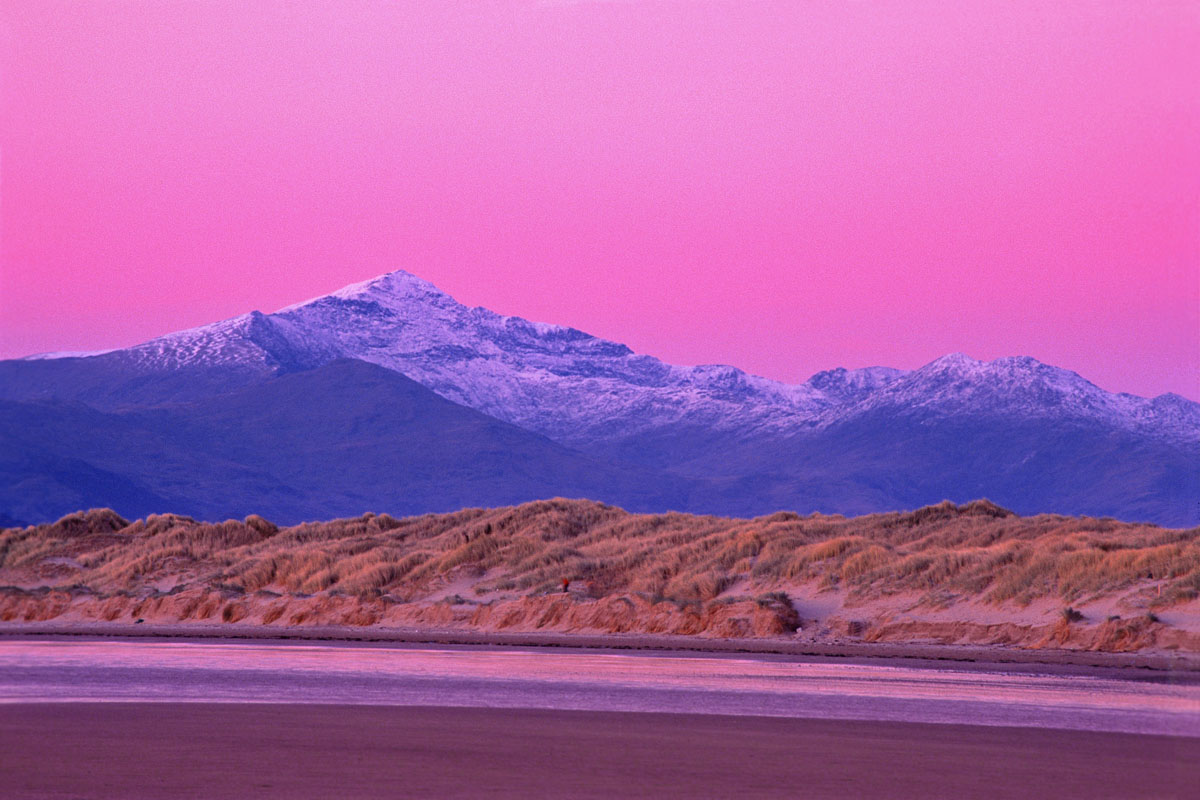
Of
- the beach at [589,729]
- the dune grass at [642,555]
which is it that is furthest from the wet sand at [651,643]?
the dune grass at [642,555]

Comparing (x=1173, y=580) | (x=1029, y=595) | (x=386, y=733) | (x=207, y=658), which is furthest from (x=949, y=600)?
(x=386, y=733)

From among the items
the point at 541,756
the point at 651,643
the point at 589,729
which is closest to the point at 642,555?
the point at 651,643

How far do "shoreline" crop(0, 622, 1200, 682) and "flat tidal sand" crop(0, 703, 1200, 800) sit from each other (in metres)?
12.3

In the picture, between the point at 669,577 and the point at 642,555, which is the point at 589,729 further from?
the point at 642,555

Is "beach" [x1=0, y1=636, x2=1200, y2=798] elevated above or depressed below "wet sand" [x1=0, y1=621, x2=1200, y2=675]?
below

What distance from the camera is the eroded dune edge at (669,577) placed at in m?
38.3

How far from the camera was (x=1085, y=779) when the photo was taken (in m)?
15.2

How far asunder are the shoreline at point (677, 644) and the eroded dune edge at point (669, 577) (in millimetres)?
1327

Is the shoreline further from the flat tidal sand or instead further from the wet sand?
the flat tidal sand

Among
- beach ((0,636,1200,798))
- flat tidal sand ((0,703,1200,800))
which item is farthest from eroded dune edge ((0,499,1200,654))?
flat tidal sand ((0,703,1200,800))

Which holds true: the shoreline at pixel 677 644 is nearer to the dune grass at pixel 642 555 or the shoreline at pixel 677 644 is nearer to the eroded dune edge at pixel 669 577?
the eroded dune edge at pixel 669 577

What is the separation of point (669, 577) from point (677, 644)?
12.7m

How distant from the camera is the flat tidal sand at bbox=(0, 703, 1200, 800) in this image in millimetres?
14211

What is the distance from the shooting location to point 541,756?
651 inches
